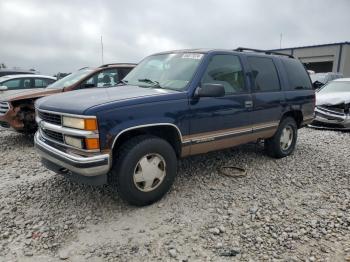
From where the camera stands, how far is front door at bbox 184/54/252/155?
408 cm

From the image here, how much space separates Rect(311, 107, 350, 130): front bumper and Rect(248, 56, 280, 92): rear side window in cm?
383

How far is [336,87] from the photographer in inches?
384

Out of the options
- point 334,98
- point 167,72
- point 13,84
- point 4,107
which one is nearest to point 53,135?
point 167,72

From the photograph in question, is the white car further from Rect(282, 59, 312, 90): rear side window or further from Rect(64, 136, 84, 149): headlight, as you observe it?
Rect(282, 59, 312, 90): rear side window

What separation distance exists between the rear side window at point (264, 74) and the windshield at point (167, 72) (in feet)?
3.79

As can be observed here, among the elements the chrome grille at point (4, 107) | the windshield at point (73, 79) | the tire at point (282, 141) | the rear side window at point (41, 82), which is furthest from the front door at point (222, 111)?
the rear side window at point (41, 82)

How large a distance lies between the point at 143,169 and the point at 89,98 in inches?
41.1

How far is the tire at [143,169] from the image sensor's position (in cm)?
346

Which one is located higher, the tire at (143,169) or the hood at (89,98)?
the hood at (89,98)

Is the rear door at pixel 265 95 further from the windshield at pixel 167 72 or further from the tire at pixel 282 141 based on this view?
the windshield at pixel 167 72

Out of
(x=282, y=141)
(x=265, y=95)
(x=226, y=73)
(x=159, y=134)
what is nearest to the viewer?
(x=159, y=134)

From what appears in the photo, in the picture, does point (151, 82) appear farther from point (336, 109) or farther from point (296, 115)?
point (336, 109)

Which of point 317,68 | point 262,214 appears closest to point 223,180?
point 262,214

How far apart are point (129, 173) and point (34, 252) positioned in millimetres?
1203
